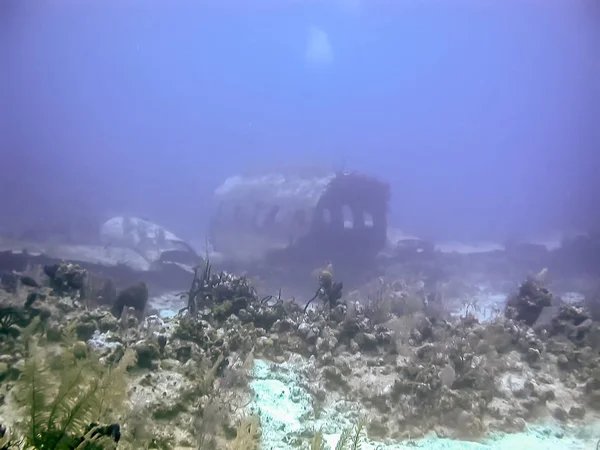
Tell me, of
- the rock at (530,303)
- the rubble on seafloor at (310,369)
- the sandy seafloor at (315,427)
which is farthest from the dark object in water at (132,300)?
the rock at (530,303)

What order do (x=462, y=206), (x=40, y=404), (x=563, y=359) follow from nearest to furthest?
(x=40, y=404) → (x=563, y=359) → (x=462, y=206)

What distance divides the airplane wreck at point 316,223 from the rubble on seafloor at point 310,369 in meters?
15.0

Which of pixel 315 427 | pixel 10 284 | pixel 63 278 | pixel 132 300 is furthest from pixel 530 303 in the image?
pixel 10 284

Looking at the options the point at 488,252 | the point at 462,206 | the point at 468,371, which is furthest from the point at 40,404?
the point at 462,206

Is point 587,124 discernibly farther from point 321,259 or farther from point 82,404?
point 82,404

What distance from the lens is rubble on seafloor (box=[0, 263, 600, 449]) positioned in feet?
15.9

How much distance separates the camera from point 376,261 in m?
26.0

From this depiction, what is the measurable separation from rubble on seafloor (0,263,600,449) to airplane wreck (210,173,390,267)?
49.1 ft

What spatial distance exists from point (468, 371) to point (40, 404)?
6560 mm

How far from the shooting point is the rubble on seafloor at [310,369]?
15.9 feet

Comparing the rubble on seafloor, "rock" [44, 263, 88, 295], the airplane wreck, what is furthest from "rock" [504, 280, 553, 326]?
the airplane wreck

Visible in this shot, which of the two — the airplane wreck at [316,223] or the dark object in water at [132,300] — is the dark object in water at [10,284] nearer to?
the dark object in water at [132,300]

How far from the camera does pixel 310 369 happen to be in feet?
22.3

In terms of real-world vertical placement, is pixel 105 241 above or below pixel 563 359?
below
